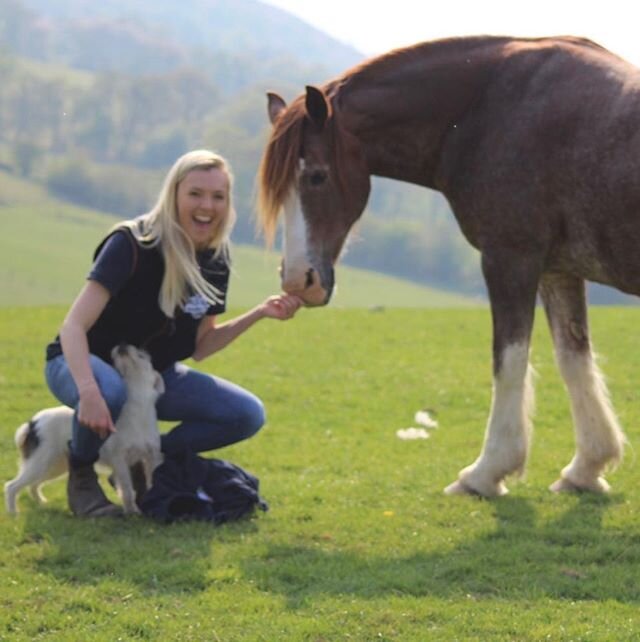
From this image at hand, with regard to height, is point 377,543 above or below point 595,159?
below

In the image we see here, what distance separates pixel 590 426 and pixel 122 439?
2668 mm

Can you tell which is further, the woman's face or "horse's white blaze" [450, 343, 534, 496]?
"horse's white blaze" [450, 343, 534, 496]

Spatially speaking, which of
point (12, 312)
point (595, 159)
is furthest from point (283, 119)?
point (12, 312)

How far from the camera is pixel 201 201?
6.52 metres

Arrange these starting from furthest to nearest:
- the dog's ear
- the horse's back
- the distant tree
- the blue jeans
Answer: the distant tree < the blue jeans < the dog's ear < the horse's back

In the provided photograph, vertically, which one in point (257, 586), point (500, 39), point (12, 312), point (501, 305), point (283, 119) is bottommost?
point (12, 312)

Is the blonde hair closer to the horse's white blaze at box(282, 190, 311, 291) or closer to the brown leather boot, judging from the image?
the horse's white blaze at box(282, 190, 311, 291)

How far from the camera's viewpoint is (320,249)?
22.1 ft

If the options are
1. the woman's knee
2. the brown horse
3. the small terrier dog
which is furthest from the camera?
the woman's knee

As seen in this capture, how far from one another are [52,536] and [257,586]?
1383 mm

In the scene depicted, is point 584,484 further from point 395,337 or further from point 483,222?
point 395,337

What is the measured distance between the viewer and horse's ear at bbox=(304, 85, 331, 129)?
6512mm

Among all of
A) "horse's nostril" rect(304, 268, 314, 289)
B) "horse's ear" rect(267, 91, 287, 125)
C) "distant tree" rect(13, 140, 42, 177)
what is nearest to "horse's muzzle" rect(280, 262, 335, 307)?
"horse's nostril" rect(304, 268, 314, 289)

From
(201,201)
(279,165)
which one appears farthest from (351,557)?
(279,165)
